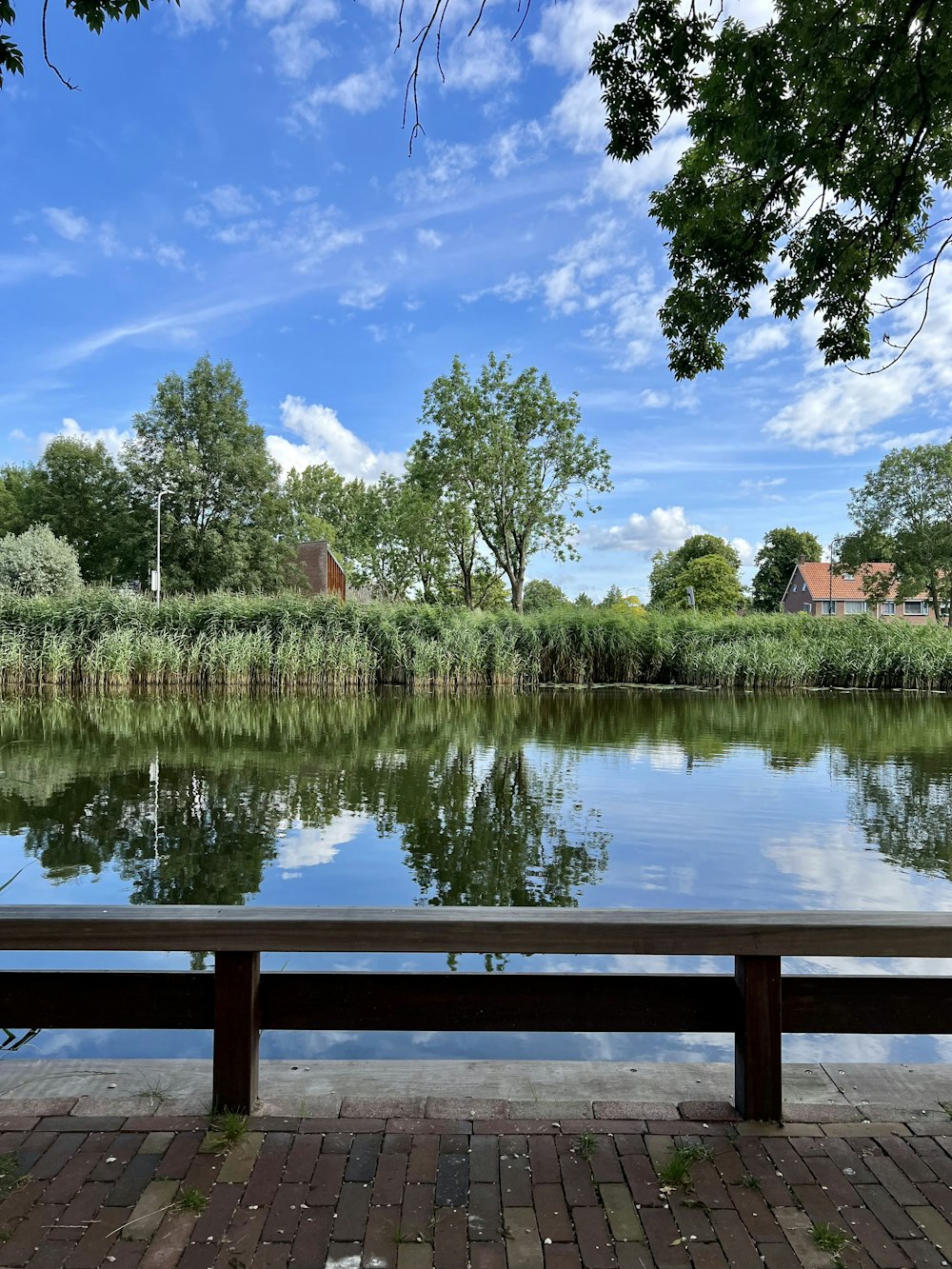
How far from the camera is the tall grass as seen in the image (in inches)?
861

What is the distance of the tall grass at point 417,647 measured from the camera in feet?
71.8

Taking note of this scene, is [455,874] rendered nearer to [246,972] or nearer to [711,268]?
[246,972]

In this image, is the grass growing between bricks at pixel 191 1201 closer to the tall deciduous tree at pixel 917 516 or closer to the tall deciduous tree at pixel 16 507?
the tall deciduous tree at pixel 917 516

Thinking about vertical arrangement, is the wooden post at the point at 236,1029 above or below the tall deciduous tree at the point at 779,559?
below

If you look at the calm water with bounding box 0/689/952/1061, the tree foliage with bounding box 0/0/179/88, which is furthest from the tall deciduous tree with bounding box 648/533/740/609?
the tree foliage with bounding box 0/0/179/88

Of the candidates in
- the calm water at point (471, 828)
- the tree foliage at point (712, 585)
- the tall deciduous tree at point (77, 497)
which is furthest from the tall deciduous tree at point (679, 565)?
the calm water at point (471, 828)

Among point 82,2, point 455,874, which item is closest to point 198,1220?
point 455,874

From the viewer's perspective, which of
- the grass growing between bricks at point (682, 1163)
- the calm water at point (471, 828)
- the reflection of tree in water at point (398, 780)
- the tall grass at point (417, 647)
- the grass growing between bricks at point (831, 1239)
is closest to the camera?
the grass growing between bricks at point (831, 1239)

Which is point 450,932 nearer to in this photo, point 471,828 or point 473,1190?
point 473,1190

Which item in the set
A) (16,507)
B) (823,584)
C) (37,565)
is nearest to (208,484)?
(37,565)

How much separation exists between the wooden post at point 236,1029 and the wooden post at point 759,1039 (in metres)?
1.41

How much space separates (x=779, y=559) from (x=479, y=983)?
77.7m

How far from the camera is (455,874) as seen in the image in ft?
19.5

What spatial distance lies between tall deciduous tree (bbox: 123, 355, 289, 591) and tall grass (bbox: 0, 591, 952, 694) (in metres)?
21.0
